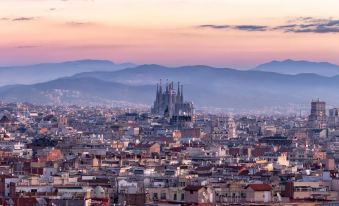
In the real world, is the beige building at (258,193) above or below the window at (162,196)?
above

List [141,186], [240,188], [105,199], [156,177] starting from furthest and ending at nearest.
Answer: [156,177] < [141,186] < [240,188] < [105,199]

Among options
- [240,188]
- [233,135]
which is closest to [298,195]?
[240,188]

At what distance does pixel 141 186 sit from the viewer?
7875 centimetres

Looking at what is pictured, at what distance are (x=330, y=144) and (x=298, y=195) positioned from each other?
95.2m

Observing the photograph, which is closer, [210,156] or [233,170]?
[233,170]

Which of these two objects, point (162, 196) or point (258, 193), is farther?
point (162, 196)

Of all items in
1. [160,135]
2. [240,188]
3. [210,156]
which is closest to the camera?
[240,188]

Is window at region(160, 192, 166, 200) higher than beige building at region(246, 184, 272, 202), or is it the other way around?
beige building at region(246, 184, 272, 202)

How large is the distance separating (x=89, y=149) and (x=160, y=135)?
50484 millimetres

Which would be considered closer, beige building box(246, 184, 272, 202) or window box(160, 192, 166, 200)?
beige building box(246, 184, 272, 202)

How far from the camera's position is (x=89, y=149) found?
5359 inches

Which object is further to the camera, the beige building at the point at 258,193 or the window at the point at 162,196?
the window at the point at 162,196

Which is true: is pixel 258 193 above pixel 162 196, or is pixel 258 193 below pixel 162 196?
above

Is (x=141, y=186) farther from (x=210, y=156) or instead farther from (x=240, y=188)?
(x=210, y=156)
